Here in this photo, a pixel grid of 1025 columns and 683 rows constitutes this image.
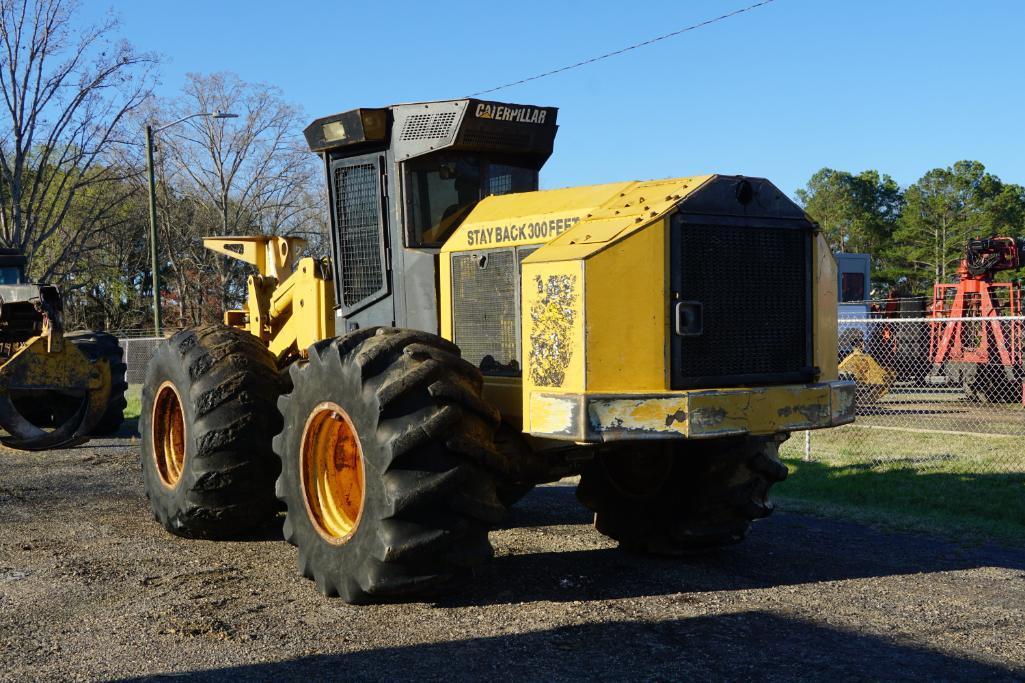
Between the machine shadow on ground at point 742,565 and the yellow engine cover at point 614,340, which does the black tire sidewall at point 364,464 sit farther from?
the yellow engine cover at point 614,340

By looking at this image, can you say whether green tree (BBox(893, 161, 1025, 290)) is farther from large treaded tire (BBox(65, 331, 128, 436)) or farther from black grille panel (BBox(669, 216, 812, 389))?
black grille panel (BBox(669, 216, 812, 389))

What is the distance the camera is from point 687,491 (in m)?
7.22

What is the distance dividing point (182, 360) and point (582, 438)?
3.53 meters

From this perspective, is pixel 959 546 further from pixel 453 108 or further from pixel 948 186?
pixel 948 186

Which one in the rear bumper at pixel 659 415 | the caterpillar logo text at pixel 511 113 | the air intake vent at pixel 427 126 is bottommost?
the rear bumper at pixel 659 415

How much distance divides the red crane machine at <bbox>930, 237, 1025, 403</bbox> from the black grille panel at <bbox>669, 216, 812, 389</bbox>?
13.5 metres

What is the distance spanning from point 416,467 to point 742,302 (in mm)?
2127

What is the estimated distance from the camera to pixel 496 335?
670cm

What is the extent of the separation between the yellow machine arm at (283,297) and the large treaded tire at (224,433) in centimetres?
68

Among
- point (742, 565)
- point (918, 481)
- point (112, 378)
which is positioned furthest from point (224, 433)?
point (112, 378)

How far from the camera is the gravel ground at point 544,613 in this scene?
16.4 feet

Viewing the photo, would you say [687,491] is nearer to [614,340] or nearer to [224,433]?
[614,340]

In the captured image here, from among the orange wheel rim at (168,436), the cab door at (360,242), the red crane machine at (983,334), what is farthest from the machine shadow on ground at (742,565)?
the red crane machine at (983,334)

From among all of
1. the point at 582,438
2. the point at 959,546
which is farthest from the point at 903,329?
the point at 582,438
